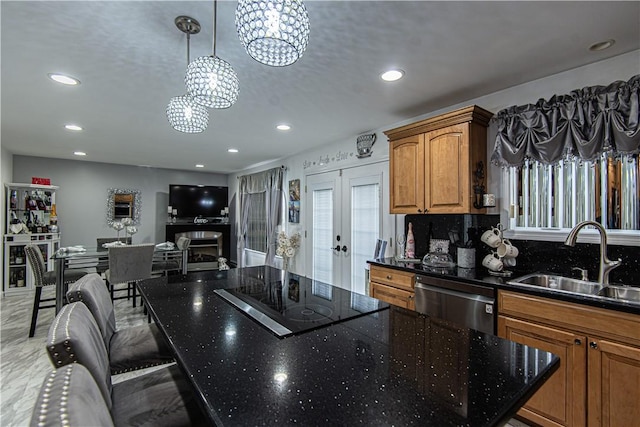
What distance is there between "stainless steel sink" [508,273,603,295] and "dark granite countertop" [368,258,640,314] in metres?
0.07

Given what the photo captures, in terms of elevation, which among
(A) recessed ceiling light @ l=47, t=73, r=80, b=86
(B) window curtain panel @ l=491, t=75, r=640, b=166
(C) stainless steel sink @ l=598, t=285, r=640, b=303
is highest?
(A) recessed ceiling light @ l=47, t=73, r=80, b=86

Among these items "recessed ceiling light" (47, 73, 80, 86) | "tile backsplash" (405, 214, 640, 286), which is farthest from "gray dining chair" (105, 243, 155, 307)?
"tile backsplash" (405, 214, 640, 286)

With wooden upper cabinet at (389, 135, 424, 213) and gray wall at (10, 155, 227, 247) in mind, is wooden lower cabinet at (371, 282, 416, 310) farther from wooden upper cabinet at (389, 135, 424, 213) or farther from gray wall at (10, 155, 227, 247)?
gray wall at (10, 155, 227, 247)

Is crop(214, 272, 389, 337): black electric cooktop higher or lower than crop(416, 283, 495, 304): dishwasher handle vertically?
higher

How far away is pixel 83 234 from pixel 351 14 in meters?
6.92

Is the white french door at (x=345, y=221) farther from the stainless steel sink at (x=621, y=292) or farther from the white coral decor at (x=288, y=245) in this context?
the stainless steel sink at (x=621, y=292)

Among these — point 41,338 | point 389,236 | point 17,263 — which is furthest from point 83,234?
point 389,236

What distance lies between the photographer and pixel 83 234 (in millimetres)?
6145

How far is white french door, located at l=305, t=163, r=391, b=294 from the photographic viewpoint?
3684mm

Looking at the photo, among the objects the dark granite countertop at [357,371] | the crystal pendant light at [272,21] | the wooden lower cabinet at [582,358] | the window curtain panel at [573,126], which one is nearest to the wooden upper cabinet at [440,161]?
the window curtain panel at [573,126]

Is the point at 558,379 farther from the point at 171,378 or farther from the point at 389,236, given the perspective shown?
the point at 171,378

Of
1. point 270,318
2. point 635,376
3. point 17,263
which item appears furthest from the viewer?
point 17,263

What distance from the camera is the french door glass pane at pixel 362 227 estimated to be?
3682 mm

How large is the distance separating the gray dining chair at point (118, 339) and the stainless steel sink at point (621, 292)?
265cm
